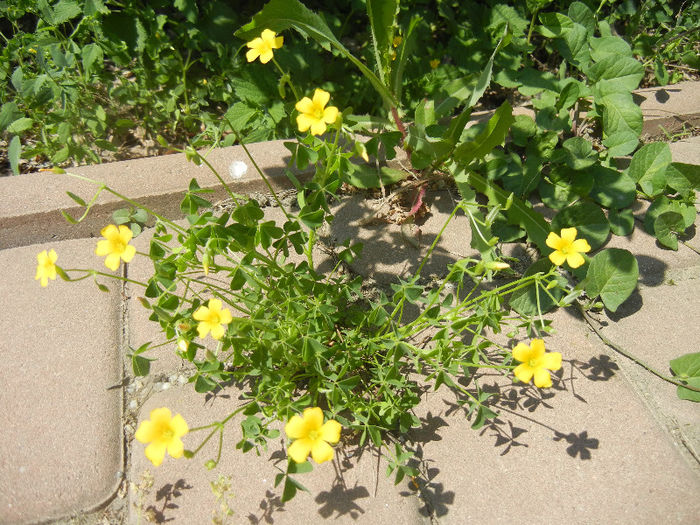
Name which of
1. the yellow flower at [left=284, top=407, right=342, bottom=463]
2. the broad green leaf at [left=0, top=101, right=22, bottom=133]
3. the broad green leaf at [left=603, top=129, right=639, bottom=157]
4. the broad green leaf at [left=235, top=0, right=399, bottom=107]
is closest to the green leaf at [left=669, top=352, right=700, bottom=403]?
the broad green leaf at [left=603, top=129, right=639, bottom=157]

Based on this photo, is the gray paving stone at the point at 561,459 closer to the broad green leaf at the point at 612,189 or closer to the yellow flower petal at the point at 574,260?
the yellow flower petal at the point at 574,260

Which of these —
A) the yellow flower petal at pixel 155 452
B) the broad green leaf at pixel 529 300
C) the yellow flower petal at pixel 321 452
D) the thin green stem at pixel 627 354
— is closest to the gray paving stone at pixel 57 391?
the yellow flower petal at pixel 155 452

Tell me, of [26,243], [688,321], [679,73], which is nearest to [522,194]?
[688,321]

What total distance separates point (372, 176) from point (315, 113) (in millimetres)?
682

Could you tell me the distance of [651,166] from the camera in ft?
6.27

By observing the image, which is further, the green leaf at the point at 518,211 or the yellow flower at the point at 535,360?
the green leaf at the point at 518,211

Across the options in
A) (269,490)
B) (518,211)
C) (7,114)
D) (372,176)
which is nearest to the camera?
(269,490)

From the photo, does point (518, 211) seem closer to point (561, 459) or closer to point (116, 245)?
point (561, 459)

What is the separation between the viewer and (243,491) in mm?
1327

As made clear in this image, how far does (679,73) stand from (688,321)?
4.99ft

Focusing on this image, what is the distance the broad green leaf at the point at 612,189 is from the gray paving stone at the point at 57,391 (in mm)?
1826

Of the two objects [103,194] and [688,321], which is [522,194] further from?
[103,194]

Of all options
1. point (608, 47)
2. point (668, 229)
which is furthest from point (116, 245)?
point (608, 47)

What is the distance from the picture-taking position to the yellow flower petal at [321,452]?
1.02 metres
